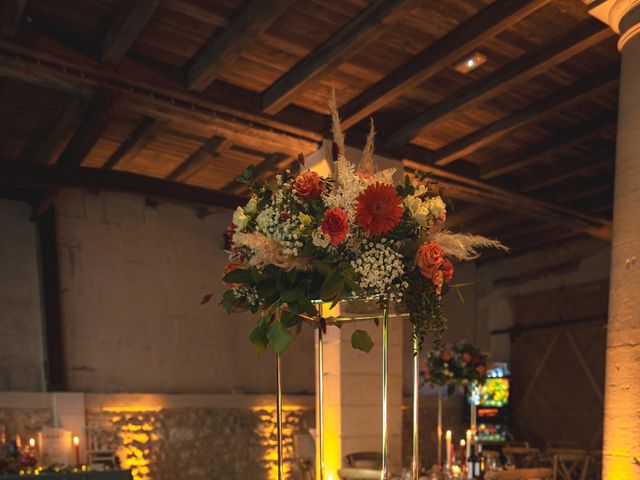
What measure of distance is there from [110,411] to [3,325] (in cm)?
155

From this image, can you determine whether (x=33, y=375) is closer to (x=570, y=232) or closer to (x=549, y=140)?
(x=549, y=140)

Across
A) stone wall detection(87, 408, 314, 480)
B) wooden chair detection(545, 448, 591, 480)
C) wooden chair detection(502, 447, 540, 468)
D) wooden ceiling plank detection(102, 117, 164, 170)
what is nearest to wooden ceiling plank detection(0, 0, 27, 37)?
wooden ceiling plank detection(102, 117, 164, 170)

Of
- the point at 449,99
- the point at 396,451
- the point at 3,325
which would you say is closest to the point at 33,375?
the point at 3,325

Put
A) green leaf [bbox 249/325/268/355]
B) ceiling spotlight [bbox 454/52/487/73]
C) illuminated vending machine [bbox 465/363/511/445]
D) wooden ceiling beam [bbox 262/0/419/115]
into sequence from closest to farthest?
green leaf [bbox 249/325/268/355]
wooden ceiling beam [bbox 262/0/419/115]
ceiling spotlight [bbox 454/52/487/73]
illuminated vending machine [bbox 465/363/511/445]

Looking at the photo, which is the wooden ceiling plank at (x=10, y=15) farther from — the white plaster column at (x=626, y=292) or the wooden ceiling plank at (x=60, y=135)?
the white plaster column at (x=626, y=292)

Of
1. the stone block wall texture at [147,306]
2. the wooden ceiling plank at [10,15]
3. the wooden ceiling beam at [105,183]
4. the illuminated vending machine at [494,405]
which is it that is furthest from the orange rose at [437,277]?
the illuminated vending machine at [494,405]

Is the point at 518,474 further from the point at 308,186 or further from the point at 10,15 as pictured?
the point at 10,15

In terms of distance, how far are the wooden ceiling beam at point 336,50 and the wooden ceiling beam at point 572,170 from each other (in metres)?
3.57

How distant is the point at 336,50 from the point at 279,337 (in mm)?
3167

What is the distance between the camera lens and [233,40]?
438 cm

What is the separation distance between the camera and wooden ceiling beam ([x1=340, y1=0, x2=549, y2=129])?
13.4 ft

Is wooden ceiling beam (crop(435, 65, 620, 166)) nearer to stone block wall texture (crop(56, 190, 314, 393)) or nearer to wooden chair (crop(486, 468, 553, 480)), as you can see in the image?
wooden chair (crop(486, 468, 553, 480))

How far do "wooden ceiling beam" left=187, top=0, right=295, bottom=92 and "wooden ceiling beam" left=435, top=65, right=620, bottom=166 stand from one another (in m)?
2.75

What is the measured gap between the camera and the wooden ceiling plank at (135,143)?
5918 mm
